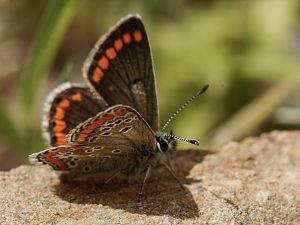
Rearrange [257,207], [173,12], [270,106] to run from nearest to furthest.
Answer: [257,207]
[270,106]
[173,12]

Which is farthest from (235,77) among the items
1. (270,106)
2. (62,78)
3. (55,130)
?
(55,130)

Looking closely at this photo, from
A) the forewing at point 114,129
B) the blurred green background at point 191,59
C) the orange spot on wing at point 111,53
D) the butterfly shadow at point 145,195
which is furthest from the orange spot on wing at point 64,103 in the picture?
the blurred green background at point 191,59

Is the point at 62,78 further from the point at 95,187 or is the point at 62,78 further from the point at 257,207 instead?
the point at 257,207

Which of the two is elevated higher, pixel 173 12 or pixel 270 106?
pixel 173 12

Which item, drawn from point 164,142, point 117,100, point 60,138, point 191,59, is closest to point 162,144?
point 164,142

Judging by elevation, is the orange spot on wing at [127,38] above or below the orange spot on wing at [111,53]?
above

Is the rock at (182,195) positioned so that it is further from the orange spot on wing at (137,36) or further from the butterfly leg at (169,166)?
the orange spot on wing at (137,36)
